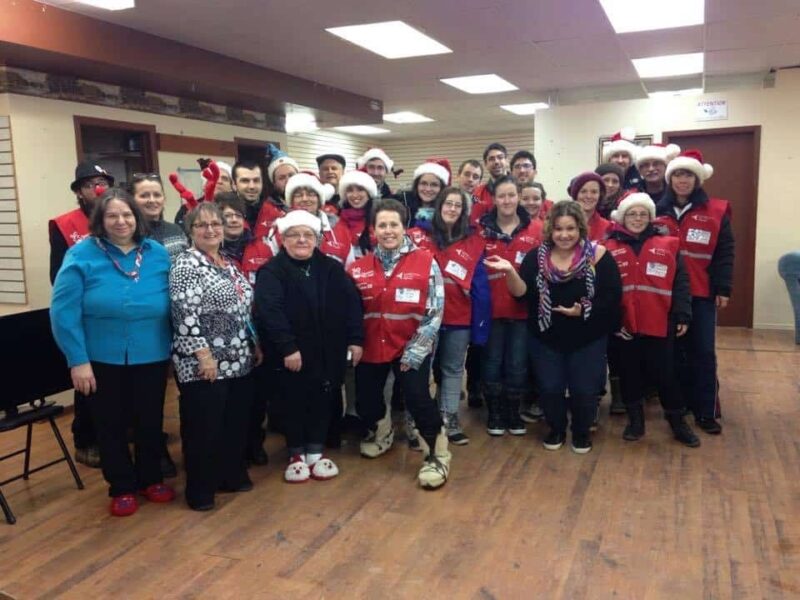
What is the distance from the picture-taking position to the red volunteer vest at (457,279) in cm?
360

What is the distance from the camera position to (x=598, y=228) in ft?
12.9

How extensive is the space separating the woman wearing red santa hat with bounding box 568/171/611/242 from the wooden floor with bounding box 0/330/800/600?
1.23 metres

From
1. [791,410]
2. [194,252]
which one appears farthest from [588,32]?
[194,252]

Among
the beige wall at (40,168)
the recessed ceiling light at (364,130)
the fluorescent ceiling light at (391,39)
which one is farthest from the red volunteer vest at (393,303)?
the recessed ceiling light at (364,130)

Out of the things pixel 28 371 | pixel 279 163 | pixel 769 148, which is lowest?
pixel 28 371

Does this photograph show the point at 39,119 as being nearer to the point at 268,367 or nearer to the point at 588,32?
the point at 268,367

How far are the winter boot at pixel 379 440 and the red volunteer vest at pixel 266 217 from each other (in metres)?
1.28

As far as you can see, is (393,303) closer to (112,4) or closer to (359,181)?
(359,181)

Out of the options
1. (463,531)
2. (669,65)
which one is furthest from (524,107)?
(463,531)

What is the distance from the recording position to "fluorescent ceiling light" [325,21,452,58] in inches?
201

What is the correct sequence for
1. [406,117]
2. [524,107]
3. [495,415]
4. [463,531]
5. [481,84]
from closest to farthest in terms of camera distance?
[463,531]
[495,415]
[481,84]
[524,107]
[406,117]

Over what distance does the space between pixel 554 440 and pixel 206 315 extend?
203 centimetres

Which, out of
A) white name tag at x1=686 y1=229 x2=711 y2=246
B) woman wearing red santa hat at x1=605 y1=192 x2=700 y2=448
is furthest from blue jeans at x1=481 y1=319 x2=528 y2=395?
white name tag at x1=686 y1=229 x2=711 y2=246

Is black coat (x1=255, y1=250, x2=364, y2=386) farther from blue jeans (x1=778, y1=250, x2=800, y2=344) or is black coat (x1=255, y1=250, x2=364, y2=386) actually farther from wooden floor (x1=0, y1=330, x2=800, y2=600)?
blue jeans (x1=778, y1=250, x2=800, y2=344)
